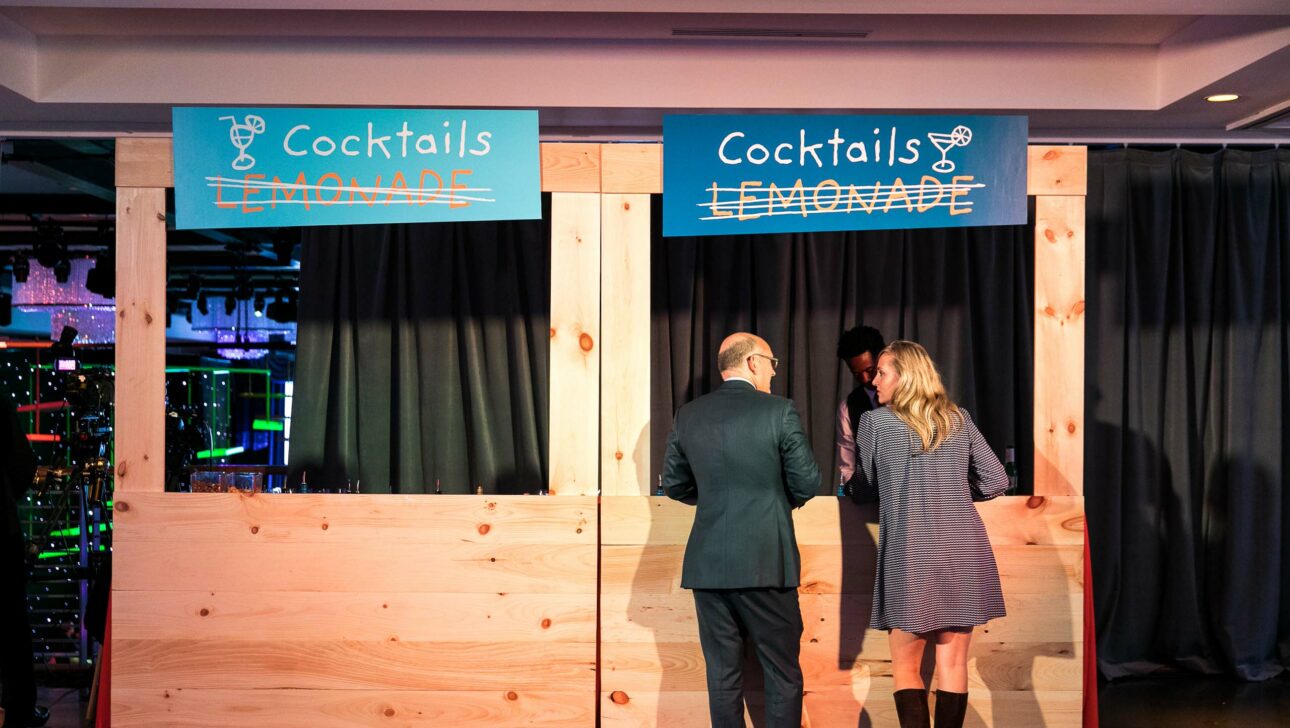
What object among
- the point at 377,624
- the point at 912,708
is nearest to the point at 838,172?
the point at 912,708

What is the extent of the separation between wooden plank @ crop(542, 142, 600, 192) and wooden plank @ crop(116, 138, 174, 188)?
1.29 metres

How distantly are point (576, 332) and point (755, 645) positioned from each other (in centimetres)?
120

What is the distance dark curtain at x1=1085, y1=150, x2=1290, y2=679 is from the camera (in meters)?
5.15

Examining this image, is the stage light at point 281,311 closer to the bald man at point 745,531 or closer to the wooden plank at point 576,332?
the wooden plank at point 576,332

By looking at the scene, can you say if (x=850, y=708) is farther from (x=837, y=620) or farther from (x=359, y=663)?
(x=359, y=663)

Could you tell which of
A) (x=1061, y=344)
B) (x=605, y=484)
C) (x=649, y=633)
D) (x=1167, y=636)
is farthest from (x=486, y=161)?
(x=1167, y=636)

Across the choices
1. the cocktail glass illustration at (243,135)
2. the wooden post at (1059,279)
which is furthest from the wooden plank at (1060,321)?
the cocktail glass illustration at (243,135)

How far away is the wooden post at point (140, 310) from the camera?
3.70m

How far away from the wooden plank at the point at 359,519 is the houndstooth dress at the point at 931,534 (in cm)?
99

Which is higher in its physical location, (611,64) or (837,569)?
(611,64)

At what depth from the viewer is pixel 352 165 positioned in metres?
3.61

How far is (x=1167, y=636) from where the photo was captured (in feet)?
17.0

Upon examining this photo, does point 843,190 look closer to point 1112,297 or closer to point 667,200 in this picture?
point 667,200

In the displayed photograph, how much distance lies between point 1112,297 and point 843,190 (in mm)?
2194
